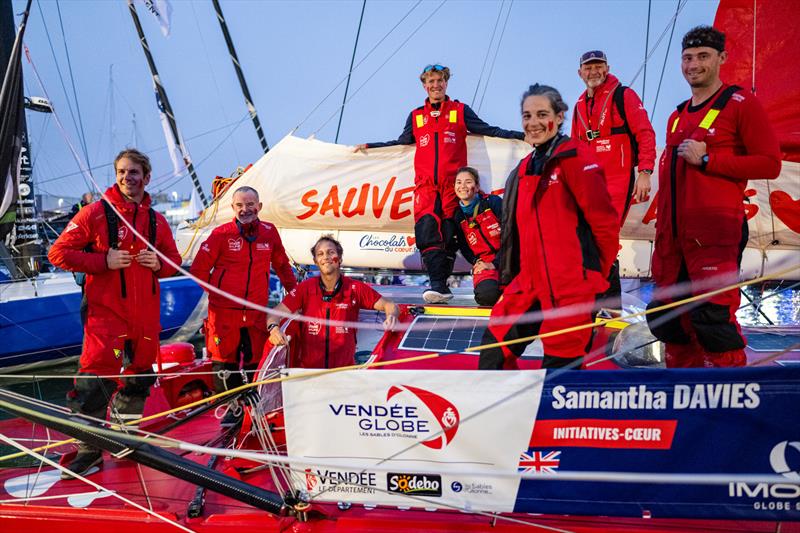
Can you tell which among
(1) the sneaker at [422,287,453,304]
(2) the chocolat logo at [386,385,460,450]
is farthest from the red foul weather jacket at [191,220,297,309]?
(2) the chocolat logo at [386,385,460,450]

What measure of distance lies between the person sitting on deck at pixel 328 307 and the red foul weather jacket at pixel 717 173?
1.67 meters

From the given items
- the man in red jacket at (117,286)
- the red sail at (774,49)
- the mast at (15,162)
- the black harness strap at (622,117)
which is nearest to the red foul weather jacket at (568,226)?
the black harness strap at (622,117)

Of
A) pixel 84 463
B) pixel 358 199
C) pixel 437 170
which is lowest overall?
pixel 84 463

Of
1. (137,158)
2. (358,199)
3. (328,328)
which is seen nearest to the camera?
(137,158)

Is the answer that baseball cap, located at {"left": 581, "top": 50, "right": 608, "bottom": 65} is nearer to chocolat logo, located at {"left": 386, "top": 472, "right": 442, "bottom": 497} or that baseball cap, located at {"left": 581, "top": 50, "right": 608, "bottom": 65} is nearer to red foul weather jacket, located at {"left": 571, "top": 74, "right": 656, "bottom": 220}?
red foul weather jacket, located at {"left": 571, "top": 74, "right": 656, "bottom": 220}

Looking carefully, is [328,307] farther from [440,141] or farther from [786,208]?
[786,208]

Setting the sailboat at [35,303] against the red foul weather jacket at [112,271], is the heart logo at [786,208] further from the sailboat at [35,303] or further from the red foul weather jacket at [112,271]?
the sailboat at [35,303]

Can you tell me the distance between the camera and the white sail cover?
5668 millimetres

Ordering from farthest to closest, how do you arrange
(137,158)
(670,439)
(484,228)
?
(484,228), (137,158), (670,439)

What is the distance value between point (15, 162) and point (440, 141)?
3.36 metres

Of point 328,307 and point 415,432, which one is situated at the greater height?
point 328,307

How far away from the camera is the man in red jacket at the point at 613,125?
4.09 metres

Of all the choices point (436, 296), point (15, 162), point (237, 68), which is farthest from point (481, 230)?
point (237, 68)

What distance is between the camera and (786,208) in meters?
5.07
